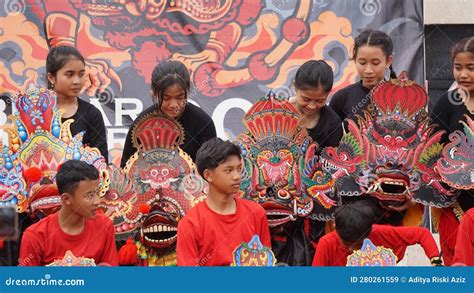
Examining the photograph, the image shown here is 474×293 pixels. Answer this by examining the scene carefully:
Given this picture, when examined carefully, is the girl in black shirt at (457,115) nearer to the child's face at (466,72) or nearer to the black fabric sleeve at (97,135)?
the child's face at (466,72)

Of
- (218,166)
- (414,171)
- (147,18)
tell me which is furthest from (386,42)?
(147,18)

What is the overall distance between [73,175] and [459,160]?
1.66 m

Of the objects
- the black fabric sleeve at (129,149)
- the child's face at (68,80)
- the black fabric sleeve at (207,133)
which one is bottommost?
the black fabric sleeve at (129,149)

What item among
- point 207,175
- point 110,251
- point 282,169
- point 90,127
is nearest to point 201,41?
point 90,127

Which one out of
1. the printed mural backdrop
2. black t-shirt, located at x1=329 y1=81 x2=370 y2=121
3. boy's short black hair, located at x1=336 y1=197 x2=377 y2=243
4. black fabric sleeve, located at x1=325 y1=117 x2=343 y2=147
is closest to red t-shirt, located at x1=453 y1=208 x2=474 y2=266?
boy's short black hair, located at x1=336 y1=197 x2=377 y2=243

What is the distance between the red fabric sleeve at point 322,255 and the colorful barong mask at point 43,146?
3.17 ft

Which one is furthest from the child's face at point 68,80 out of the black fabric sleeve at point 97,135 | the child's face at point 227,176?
the child's face at point 227,176

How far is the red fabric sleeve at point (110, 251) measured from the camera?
589 cm

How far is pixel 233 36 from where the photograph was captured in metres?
7.63

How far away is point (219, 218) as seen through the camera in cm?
587

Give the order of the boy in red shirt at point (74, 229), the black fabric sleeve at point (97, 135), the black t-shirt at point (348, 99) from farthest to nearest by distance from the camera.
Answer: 1. the black t-shirt at point (348, 99)
2. the black fabric sleeve at point (97, 135)
3. the boy in red shirt at point (74, 229)

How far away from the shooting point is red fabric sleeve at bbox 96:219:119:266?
232 inches

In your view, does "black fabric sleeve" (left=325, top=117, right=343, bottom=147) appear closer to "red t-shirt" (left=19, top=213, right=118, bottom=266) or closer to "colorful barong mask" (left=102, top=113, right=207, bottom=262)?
"colorful barong mask" (left=102, top=113, right=207, bottom=262)

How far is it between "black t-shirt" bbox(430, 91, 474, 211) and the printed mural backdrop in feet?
4.30
